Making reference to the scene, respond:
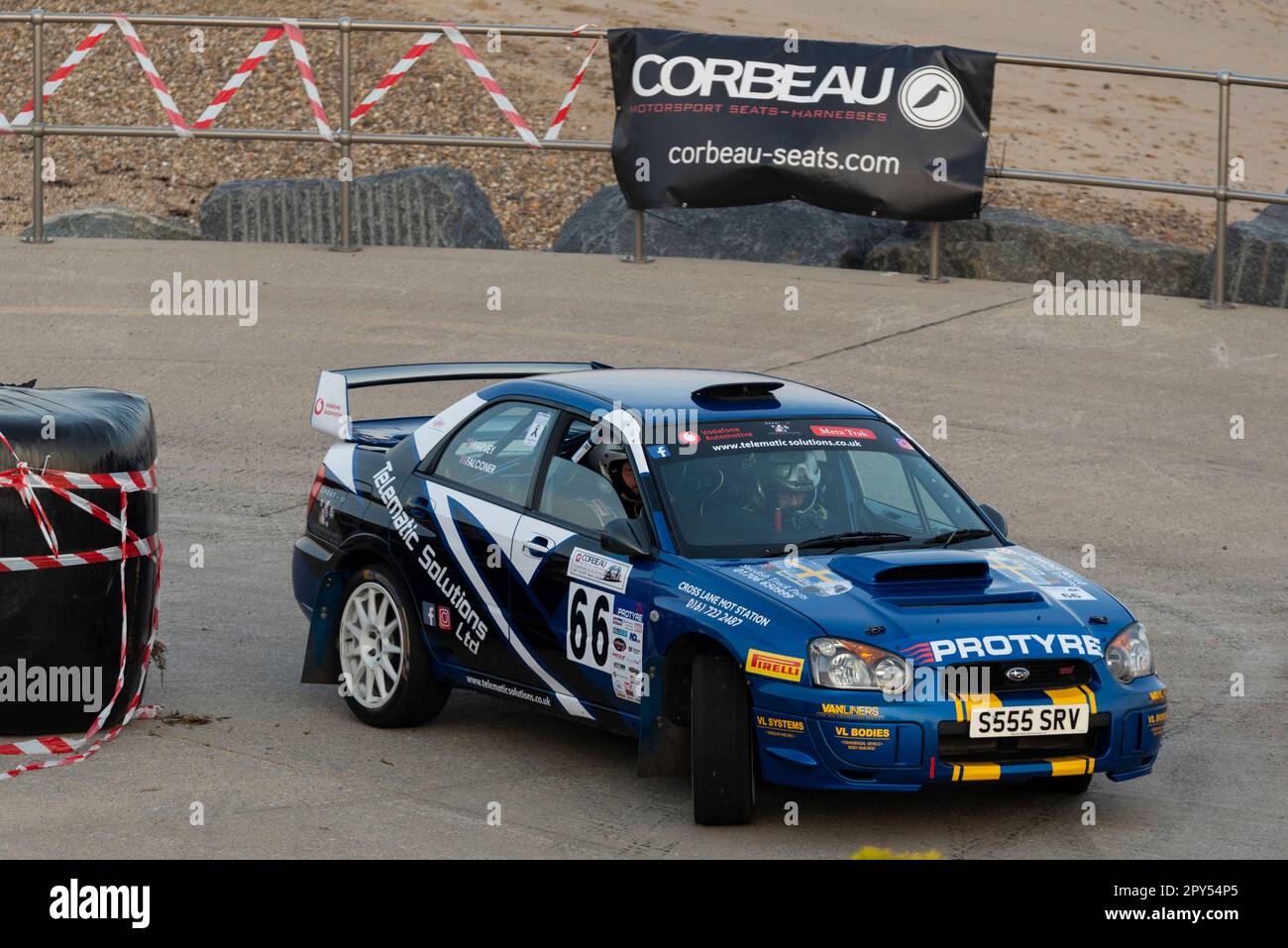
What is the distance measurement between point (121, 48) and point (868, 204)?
756 inches

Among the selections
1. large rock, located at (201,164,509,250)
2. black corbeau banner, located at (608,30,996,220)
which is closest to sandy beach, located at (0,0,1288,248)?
large rock, located at (201,164,509,250)

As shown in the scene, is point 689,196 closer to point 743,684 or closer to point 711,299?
point 711,299

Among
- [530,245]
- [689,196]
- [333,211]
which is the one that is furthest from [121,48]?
[689,196]

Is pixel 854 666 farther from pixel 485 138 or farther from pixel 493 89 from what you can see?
pixel 493 89

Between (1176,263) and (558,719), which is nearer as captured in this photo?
(558,719)

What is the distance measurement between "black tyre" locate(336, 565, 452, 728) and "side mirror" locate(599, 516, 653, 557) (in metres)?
1.17

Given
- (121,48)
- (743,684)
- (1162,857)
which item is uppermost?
(121,48)

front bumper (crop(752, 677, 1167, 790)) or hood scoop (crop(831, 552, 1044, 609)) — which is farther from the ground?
hood scoop (crop(831, 552, 1044, 609))

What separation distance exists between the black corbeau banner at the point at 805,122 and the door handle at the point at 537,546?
869 cm

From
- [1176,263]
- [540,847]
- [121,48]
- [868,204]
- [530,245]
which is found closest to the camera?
[540,847]

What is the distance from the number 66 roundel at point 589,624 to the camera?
7.57 meters

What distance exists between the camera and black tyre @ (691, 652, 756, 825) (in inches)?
276

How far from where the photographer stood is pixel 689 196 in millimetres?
16422

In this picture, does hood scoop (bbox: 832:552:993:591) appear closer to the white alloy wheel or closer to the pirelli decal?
the pirelli decal
